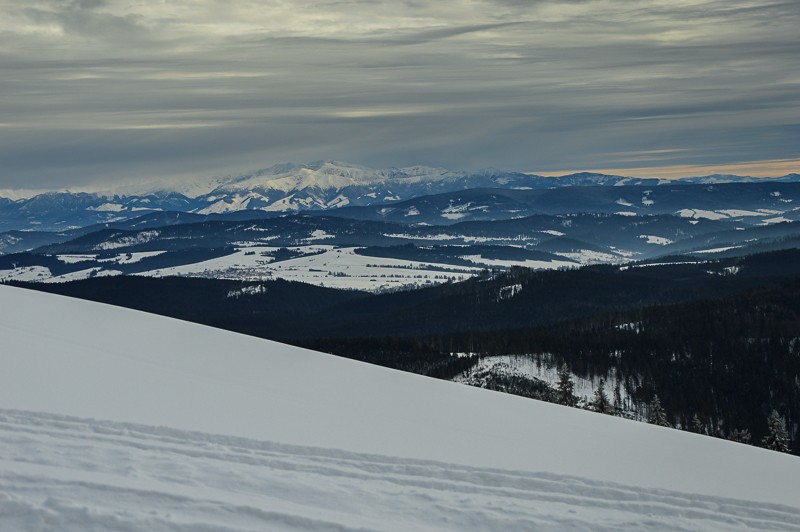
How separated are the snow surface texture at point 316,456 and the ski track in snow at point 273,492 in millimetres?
40

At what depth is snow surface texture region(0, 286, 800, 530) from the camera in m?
11.9

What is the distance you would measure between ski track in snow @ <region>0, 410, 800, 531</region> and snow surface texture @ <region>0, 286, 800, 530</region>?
0.04m

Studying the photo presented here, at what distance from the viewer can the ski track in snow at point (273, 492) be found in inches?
A: 442

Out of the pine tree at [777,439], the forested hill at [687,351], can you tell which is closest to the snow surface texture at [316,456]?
the pine tree at [777,439]

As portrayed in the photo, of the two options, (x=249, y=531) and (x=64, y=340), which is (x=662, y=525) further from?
(x=64, y=340)

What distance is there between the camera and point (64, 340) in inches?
870

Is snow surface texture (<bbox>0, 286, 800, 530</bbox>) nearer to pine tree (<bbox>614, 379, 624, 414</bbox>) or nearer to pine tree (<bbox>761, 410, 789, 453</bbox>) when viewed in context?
pine tree (<bbox>761, 410, 789, 453</bbox>)

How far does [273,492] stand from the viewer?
12.8 meters

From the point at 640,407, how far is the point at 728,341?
3549cm

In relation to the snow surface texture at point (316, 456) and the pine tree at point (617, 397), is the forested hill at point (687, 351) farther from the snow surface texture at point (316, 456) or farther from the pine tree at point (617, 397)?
the snow surface texture at point (316, 456)

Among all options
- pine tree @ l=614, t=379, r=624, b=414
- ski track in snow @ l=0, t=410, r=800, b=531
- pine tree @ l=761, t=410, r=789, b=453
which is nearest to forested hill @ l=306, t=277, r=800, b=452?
pine tree @ l=614, t=379, r=624, b=414

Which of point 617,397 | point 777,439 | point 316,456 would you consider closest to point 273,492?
point 316,456

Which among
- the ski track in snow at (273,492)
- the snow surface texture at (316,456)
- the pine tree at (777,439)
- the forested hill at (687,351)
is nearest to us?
the ski track in snow at (273,492)

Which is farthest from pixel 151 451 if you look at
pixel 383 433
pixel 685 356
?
pixel 685 356
